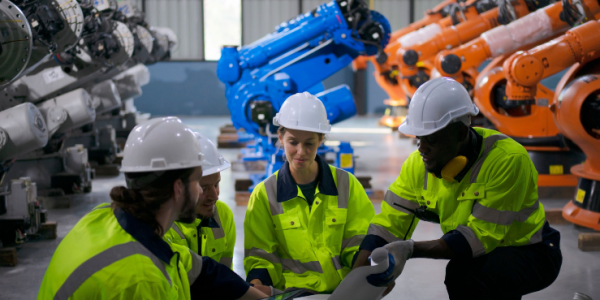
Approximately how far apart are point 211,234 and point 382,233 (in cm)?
75

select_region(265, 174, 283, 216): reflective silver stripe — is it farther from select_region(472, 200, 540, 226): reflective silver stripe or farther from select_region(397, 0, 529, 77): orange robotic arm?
select_region(397, 0, 529, 77): orange robotic arm

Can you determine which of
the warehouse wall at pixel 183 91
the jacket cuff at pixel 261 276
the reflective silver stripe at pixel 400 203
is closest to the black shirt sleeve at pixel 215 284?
the jacket cuff at pixel 261 276

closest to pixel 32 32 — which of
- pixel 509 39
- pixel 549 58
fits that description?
pixel 549 58

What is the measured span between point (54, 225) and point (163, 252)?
11.1 ft

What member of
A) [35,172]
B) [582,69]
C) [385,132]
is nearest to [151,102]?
[385,132]

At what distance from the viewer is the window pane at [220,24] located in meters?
16.2

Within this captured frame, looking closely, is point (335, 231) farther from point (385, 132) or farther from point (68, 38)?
point (385, 132)

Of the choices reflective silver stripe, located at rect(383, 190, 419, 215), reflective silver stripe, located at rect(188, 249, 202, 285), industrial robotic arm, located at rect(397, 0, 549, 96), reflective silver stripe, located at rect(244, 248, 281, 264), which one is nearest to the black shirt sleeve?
reflective silver stripe, located at rect(188, 249, 202, 285)

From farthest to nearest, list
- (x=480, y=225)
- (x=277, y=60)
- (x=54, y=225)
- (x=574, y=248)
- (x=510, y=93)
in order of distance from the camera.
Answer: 1. (x=277, y=60)
2. (x=510, y=93)
3. (x=54, y=225)
4. (x=574, y=248)
5. (x=480, y=225)

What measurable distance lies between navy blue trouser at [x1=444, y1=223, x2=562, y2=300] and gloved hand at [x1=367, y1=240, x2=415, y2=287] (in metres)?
0.38

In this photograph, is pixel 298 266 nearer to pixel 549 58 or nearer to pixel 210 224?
pixel 210 224

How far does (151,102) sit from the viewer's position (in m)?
15.8

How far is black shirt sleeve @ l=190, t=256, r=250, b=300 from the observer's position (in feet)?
6.29

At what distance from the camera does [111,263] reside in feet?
4.61
